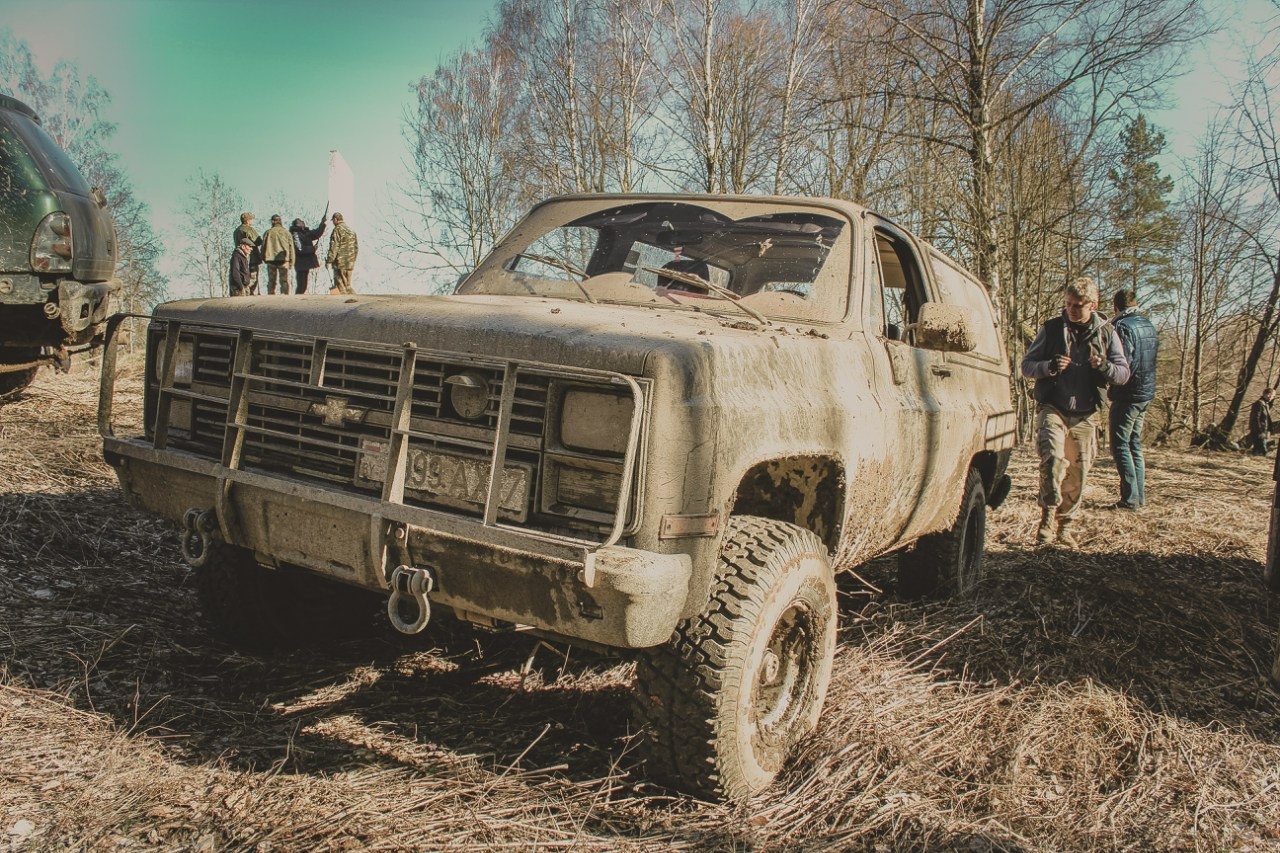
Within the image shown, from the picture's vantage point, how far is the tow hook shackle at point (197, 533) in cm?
272

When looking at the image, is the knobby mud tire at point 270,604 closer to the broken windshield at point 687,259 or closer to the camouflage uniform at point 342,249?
the broken windshield at point 687,259

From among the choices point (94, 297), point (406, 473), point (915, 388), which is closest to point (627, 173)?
point (94, 297)

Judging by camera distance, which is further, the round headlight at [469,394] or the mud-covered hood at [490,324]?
the round headlight at [469,394]

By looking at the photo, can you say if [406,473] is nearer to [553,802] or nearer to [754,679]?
[553,802]

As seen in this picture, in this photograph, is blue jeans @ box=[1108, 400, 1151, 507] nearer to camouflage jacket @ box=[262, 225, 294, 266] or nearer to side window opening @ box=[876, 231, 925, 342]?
side window opening @ box=[876, 231, 925, 342]

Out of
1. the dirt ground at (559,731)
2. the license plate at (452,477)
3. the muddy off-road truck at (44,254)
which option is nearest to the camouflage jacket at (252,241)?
the muddy off-road truck at (44,254)

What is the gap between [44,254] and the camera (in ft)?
19.4

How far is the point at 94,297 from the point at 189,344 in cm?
402

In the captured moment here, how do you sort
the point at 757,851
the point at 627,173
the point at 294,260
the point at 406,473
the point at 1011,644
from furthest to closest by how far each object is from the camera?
the point at 627,173
the point at 294,260
the point at 1011,644
the point at 406,473
the point at 757,851

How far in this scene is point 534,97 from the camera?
2072 cm

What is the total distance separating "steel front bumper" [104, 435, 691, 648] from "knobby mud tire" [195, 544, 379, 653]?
0.53 metres

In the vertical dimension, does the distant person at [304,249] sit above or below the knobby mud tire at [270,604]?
above

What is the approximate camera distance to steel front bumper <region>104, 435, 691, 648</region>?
2111mm

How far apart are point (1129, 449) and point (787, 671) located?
19.7 ft
